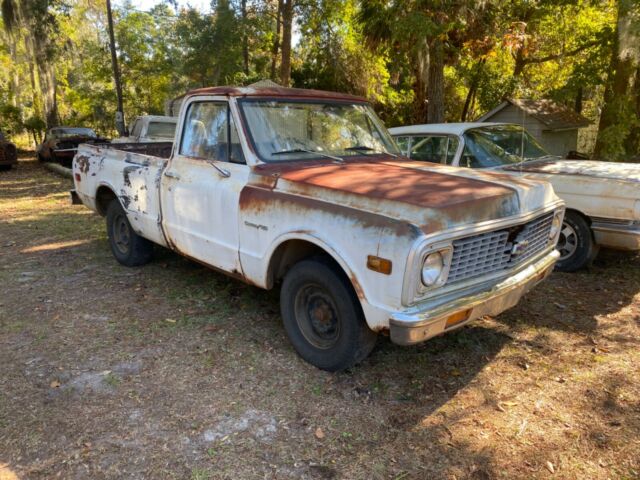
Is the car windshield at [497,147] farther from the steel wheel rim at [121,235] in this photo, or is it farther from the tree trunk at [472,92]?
the tree trunk at [472,92]

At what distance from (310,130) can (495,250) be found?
75.2 inches

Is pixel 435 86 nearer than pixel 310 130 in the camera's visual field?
No

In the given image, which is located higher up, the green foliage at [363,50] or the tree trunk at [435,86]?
the green foliage at [363,50]

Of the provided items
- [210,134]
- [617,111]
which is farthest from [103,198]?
[617,111]

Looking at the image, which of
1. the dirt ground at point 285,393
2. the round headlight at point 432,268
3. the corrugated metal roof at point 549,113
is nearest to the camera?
the dirt ground at point 285,393

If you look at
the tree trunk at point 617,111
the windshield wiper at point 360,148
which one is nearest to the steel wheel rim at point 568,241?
the windshield wiper at point 360,148

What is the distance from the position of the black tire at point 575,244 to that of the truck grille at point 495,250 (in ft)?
6.37

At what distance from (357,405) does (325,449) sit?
0.48 m

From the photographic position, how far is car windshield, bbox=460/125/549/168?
620 cm

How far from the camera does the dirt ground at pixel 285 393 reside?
2.80 metres

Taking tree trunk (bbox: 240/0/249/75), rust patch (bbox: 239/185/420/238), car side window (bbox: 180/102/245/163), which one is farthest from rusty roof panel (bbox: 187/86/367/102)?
tree trunk (bbox: 240/0/249/75)

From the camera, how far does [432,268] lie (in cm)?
295

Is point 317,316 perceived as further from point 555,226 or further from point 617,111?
point 617,111

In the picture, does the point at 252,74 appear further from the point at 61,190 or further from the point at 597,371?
the point at 597,371
